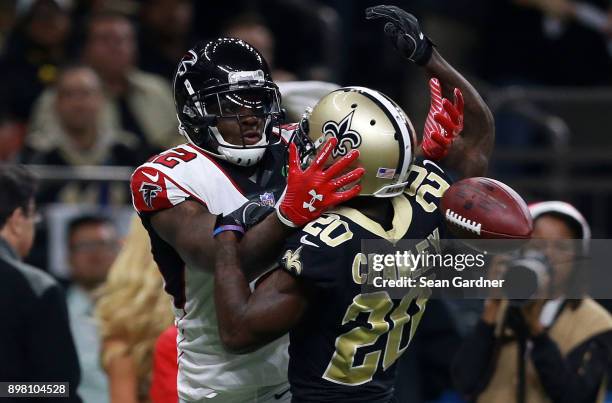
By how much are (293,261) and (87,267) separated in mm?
3191

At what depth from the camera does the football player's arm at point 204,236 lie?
394 cm

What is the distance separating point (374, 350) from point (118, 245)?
314 cm

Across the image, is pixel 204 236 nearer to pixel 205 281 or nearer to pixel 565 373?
pixel 205 281

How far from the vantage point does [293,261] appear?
12.4 feet

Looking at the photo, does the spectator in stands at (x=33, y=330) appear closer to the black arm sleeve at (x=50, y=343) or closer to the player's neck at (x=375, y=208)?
the black arm sleeve at (x=50, y=343)

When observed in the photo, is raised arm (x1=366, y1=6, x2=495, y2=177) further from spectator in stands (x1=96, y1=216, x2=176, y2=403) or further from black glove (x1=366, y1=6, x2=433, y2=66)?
spectator in stands (x1=96, y1=216, x2=176, y2=403)

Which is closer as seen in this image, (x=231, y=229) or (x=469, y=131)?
(x=231, y=229)

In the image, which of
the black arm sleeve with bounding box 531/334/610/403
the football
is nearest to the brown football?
the football

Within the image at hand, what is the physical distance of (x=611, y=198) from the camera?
8289 mm

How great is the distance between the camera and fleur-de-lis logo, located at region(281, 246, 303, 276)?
12.4 ft

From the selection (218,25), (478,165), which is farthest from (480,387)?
(218,25)

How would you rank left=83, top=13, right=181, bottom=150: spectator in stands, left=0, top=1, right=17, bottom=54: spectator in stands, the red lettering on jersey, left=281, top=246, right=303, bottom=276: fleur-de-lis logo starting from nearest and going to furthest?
left=281, top=246, right=303, bottom=276: fleur-de-lis logo → the red lettering on jersey → left=83, top=13, right=181, bottom=150: spectator in stands → left=0, top=1, right=17, bottom=54: spectator in stands

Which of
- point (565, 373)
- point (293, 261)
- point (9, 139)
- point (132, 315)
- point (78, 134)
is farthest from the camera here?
point (9, 139)

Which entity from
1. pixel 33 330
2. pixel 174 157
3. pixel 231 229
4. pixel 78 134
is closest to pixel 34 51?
pixel 78 134
